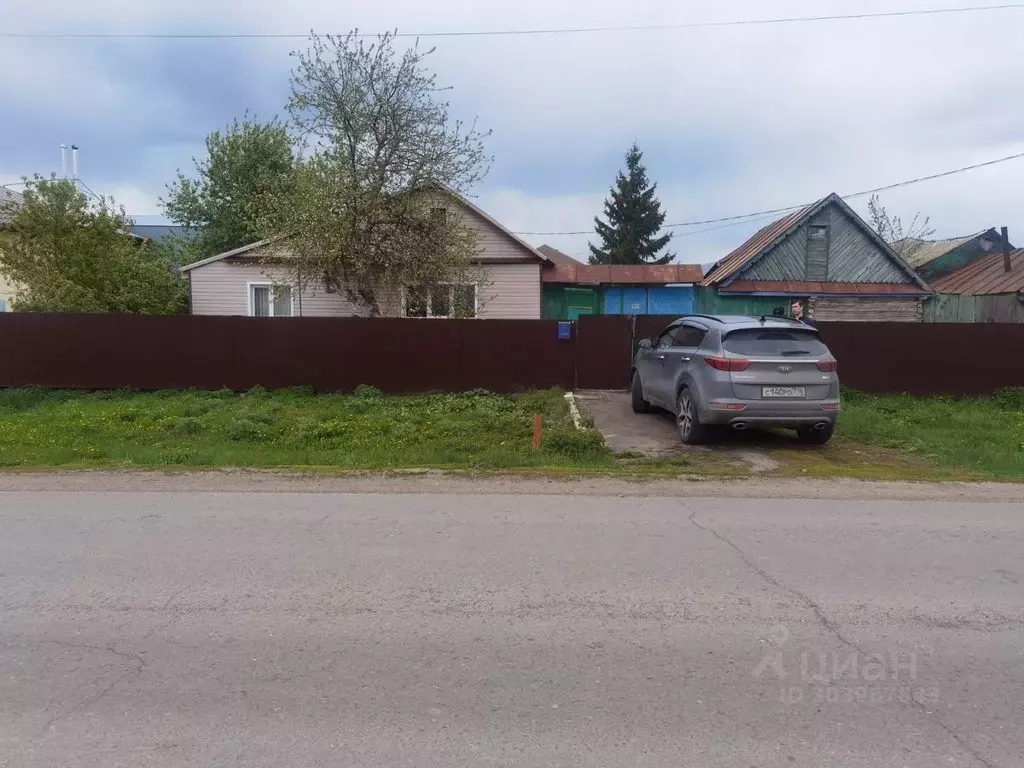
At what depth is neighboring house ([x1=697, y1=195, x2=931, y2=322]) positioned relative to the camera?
23.5m

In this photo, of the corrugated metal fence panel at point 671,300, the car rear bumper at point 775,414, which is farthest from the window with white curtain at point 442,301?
the car rear bumper at point 775,414

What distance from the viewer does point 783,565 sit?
5.13 m

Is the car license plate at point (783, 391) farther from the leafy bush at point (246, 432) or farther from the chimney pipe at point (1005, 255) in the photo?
the chimney pipe at point (1005, 255)

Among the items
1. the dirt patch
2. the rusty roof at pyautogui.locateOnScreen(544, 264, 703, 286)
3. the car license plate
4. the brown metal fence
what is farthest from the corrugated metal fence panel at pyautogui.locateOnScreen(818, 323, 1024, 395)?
the rusty roof at pyautogui.locateOnScreen(544, 264, 703, 286)

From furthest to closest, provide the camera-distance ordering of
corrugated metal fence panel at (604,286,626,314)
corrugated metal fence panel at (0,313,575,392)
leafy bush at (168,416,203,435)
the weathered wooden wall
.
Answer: the weathered wooden wall, corrugated metal fence panel at (604,286,626,314), corrugated metal fence panel at (0,313,575,392), leafy bush at (168,416,203,435)

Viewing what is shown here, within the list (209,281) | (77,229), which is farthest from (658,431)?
(77,229)

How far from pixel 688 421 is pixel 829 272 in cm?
1700

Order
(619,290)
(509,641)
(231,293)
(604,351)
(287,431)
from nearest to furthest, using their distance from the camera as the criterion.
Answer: (509,641), (287,431), (604,351), (231,293), (619,290)

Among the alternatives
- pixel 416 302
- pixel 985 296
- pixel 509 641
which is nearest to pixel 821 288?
pixel 985 296

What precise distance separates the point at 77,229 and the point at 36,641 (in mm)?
17307

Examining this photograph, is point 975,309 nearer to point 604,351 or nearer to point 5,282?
point 604,351

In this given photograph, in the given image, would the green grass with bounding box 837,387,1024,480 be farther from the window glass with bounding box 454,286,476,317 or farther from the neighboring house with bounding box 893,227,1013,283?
the neighboring house with bounding box 893,227,1013,283

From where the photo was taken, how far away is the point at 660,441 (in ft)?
33.6

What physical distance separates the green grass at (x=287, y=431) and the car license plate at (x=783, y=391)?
208cm
